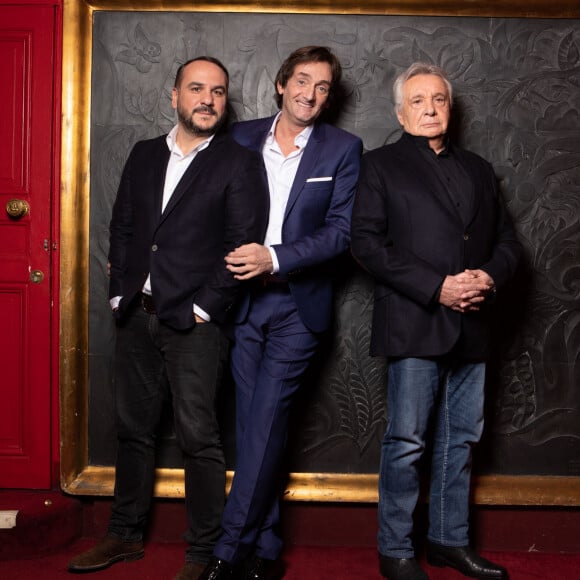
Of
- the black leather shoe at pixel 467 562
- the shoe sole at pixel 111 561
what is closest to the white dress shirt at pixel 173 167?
the shoe sole at pixel 111 561

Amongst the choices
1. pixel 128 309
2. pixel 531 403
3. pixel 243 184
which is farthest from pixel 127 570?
pixel 531 403

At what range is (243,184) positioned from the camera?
2469 mm

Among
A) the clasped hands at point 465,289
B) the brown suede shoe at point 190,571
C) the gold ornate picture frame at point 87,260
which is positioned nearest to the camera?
the clasped hands at point 465,289

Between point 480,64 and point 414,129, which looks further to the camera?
point 480,64

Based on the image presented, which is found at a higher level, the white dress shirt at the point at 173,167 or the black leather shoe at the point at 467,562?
the white dress shirt at the point at 173,167

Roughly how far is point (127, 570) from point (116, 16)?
2077 mm

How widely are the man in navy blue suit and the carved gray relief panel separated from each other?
11.9 inches

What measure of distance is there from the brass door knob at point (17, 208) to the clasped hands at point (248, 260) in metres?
1.02

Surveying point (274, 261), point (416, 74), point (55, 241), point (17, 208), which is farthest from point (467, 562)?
point (17, 208)

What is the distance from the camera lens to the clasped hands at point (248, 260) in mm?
2412

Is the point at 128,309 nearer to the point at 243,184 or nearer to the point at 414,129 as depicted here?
the point at 243,184

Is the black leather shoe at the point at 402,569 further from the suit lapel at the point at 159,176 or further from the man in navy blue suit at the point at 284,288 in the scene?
the suit lapel at the point at 159,176

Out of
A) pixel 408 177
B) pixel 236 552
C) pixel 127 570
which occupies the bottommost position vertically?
pixel 127 570

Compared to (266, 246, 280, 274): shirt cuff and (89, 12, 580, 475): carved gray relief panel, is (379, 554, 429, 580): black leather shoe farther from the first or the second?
(266, 246, 280, 274): shirt cuff
